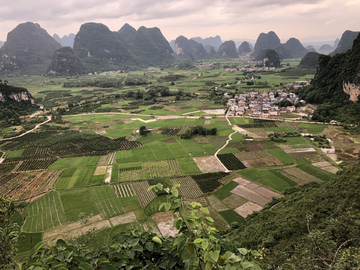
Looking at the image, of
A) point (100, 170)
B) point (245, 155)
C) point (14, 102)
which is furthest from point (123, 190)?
point (14, 102)

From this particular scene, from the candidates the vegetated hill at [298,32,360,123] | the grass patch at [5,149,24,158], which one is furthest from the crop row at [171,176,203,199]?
the vegetated hill at [298,32,360,123]

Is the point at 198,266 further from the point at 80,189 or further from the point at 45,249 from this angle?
the point at 80,189

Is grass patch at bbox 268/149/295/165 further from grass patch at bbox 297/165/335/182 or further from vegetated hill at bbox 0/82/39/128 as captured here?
vegetated hill at bbox 0/82/39/128

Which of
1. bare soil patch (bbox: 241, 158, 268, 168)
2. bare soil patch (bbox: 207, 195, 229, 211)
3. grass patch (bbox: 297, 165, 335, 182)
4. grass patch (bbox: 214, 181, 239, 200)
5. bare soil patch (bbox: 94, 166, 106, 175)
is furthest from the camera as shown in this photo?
bare soil patch (bbox: 241, 158, 268, 168)

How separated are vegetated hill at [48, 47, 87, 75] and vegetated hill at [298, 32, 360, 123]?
610 ft

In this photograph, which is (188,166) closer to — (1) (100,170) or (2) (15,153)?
(1) (100,170)

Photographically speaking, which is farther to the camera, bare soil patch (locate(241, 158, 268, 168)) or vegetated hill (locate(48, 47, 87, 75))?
vegetated hill (locate(48, 47, 87, 75))

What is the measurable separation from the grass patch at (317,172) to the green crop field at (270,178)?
4602 mm

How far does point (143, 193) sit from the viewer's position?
29859 millimetres

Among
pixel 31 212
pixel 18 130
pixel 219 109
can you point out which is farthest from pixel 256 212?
pixel 18 130

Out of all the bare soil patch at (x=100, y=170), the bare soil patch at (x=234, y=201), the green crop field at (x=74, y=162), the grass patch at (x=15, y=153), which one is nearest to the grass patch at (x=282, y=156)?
the bare soil patch at (x=234, y=201)

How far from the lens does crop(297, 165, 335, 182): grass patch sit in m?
31.2

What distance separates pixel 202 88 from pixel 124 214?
9845 cm

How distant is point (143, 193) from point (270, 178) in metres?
19.7
